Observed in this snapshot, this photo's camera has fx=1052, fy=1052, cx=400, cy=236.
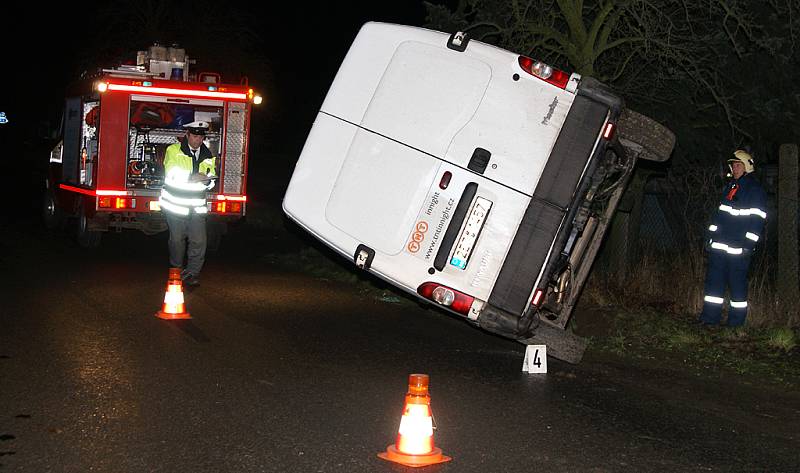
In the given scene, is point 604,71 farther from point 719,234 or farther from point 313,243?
point 313,243

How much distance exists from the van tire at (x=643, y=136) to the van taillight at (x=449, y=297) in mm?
2024

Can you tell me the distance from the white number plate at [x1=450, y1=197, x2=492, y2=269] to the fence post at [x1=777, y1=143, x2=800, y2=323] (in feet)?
13.4

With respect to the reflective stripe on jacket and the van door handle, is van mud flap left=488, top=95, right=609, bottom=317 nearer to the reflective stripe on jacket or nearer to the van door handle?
the van door handle

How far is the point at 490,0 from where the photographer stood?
43.4 ft

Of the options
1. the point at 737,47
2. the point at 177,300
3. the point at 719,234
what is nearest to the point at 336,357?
the point at 177,300

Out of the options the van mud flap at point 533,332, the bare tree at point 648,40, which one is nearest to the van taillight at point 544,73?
the van mud flap at point 533,332

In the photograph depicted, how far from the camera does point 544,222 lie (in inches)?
317

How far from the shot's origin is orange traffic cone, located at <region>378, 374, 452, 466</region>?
577cm

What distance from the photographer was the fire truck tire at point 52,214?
59.5ft

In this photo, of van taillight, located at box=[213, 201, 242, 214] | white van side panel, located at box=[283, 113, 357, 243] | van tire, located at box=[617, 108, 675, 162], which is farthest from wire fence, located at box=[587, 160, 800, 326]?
van taillight, located at box=[213, 201, 242, 214]

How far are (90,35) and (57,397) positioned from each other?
29.1 metres

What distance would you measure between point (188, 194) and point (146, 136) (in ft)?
12.3

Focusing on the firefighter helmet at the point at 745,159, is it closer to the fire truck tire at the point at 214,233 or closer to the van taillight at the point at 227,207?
the van taillight at the point at 227,207

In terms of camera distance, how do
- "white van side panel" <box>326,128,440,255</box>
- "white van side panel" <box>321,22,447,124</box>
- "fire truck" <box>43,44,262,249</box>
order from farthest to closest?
"fire truck" <box>43,44,262,249</box> < "white van side panel" <box>321,22,447,124</box> < "white van side panel" <box>326,128,440,255</box>
